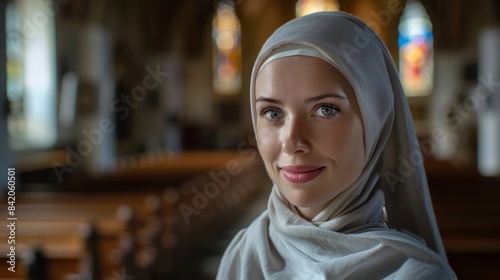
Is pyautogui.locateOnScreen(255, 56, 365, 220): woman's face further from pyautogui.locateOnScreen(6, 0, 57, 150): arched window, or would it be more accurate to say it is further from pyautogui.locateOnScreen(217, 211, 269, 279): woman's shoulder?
pyautogui.locateOnScreen(6, 0, 57, 150): arched window

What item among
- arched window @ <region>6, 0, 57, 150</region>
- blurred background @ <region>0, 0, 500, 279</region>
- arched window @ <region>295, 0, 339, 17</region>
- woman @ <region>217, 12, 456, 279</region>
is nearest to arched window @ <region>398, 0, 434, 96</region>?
blurred background @ <region>0, 0, 500, 279</region>

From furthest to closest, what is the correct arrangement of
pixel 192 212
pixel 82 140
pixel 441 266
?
pixel 82 140 → pixel 192 212 → pixel 441 266

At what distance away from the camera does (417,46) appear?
52.7 ft

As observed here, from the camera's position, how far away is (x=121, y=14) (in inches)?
558

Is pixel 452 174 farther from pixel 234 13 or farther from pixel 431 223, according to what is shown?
pixel 234 13

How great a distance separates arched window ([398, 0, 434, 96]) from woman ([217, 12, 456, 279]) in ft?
50.9

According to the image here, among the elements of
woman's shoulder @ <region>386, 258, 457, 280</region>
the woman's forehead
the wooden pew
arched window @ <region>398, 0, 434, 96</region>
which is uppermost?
arched window @ <region>398, 0, 434, 96</region>

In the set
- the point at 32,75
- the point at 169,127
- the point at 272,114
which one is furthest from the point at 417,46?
the point at 272,114

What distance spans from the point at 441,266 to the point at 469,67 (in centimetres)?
1456

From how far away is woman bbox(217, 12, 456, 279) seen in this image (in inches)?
37.7

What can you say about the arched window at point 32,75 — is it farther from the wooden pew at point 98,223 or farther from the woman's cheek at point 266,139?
the woman's cheek at point 266,139

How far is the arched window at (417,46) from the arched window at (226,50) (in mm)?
4589

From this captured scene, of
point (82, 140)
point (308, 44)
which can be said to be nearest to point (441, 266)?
point (308, 44)

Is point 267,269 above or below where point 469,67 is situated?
below
